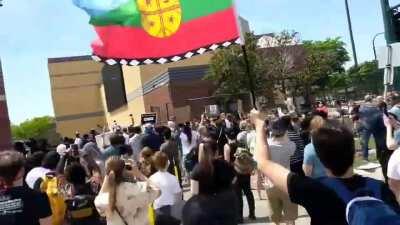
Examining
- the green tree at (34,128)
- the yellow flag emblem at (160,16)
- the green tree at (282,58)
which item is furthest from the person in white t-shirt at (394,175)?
the green tree at (34,128)

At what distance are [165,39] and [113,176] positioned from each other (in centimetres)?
248

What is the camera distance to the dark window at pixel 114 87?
76000mm

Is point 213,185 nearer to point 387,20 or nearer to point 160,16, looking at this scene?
point 160,16

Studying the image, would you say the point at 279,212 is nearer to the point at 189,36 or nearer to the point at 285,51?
the point at 189,36

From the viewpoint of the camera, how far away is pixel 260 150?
11.9ft

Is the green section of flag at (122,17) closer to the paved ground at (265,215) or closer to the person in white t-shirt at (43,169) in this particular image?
the person in white t-shirt at (43,169)

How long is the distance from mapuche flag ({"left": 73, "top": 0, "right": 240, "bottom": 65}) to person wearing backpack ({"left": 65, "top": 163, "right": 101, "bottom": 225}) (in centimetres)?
185

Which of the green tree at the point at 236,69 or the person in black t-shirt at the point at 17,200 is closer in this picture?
the person in black t-shirt at the point at 17,200

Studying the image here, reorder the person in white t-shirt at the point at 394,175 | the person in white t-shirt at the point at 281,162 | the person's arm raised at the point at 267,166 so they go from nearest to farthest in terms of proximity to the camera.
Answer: the person's arm raised at the point at 267,166, the person in white t-shirt at the point at 394,175, the person in white t-shirt at the point at 281,162

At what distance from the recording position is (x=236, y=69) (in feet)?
144

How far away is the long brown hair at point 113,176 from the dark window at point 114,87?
2667 inches

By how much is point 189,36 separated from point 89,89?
91861 millimetres

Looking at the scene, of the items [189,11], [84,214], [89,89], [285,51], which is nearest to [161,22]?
[189,11]

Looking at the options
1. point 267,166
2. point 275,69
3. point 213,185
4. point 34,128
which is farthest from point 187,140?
point 34,128
